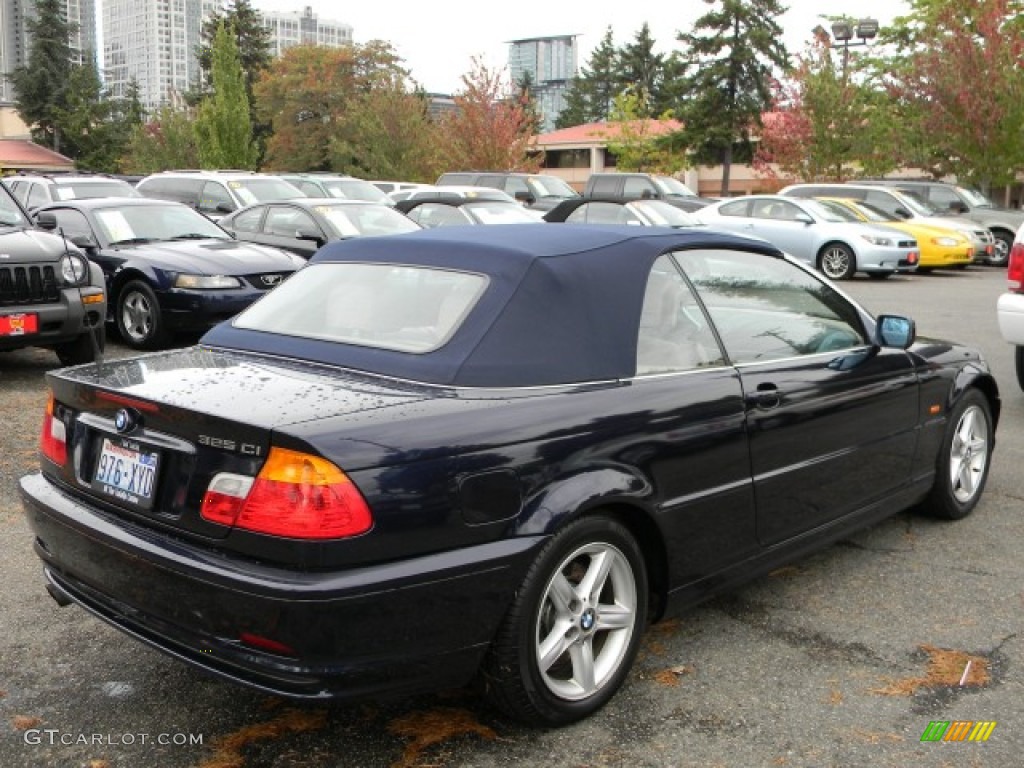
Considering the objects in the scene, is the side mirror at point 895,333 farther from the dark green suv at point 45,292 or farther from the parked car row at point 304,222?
the dark green suv at point 45,292

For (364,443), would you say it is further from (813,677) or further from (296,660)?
(813,677)

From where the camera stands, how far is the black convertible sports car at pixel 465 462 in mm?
2797

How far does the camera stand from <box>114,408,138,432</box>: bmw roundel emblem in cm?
314

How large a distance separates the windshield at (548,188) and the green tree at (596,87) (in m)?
60.6

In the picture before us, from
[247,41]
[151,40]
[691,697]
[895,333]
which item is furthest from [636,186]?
[151,40]

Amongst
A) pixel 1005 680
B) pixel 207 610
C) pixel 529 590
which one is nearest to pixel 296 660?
pixel 207 610

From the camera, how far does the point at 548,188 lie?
27266 mm

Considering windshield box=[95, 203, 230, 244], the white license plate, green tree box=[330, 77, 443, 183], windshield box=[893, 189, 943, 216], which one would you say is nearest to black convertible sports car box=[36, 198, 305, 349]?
windshield box=[95, 203, 230, 244]

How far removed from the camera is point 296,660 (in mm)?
2756

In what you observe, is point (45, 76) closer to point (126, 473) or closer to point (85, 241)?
point (85, 241)

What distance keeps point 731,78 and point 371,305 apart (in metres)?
49.7

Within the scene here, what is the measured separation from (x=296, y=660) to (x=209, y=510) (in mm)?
474

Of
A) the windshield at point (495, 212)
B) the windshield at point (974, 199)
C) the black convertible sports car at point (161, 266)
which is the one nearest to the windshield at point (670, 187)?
the windshield at point (974, 199)

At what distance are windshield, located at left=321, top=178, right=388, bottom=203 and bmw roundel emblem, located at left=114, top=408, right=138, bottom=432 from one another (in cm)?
1766
